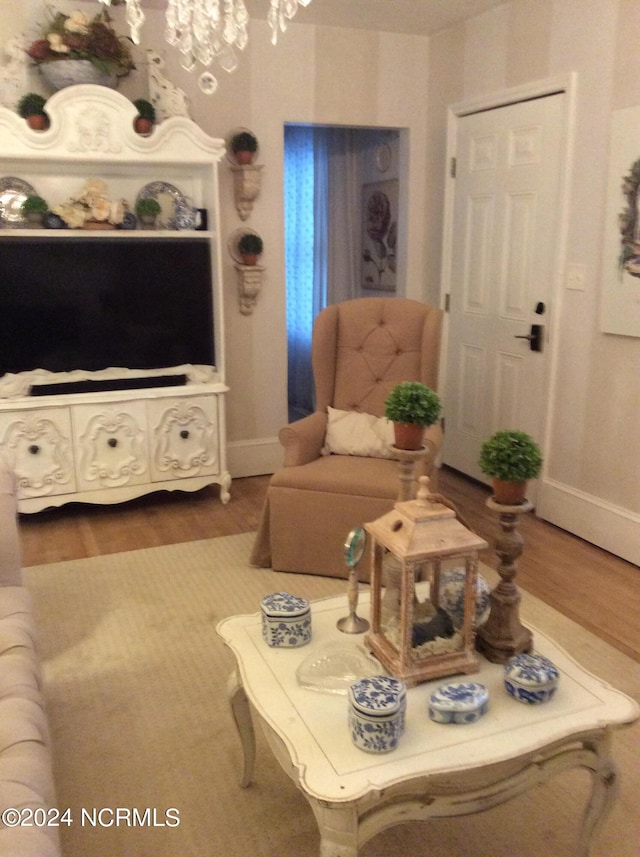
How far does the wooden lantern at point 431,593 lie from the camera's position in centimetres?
153

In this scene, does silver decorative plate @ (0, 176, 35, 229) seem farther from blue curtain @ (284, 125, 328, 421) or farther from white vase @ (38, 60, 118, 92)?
blue curtain @ (284, 125, 328, 421)

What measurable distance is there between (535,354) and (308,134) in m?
2.63

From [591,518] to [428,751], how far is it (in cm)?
238

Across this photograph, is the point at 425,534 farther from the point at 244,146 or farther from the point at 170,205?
the point at 244,146

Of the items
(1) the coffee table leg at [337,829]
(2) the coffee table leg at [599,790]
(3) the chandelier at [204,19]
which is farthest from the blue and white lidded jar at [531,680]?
(3) the chandelier at [204,19]

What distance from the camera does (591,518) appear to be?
11.4ft

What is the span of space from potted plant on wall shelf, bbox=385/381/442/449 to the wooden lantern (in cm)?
31

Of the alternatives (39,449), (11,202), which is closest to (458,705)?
(39,449)

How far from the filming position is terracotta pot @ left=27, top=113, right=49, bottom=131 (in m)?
3.41

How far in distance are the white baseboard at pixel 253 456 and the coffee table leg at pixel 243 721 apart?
2.64 metres

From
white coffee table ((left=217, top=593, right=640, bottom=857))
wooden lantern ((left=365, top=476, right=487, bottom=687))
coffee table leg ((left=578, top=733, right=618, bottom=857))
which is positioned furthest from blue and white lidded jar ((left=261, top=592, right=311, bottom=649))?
coffee table leg ((left=578, top=733, right=618, bottom=857))

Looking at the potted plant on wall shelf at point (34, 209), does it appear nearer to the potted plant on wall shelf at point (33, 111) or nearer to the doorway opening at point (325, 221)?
the potted plant on wall shelf at point (33, 111)

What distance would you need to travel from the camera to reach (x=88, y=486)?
3.68 m

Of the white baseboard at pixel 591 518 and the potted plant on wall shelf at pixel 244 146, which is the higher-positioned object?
the potted plant on wall shelf at pixel 244 146
